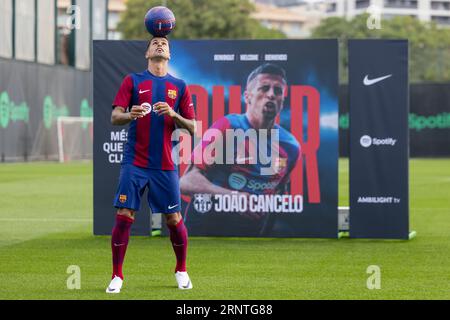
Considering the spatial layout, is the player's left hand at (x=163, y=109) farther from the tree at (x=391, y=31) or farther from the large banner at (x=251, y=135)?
the tree at (x=391, y=31)

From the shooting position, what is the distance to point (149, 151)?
32.7 ft

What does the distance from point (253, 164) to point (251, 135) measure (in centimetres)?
36

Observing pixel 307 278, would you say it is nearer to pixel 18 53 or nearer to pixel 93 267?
pixel 93 267

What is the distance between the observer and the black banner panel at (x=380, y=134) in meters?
14.5

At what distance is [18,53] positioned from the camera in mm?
44438

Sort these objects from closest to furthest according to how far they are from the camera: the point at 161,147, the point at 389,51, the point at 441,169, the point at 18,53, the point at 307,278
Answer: the point at 161,147, the point at 307,278, the point at 389,51, the point at 441,169, the point at 18,53

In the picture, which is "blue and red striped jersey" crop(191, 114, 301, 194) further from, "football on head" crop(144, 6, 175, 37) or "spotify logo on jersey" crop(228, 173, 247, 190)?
"football on head" crop(144, 6, 175, 37)

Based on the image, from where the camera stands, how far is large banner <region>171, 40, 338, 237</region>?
14.6m

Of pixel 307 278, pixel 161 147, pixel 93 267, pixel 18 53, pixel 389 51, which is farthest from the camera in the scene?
pixel 18 53

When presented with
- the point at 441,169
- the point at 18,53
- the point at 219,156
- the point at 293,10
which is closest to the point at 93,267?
the point at 219,156

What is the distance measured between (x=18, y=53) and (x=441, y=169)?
1678 centimetres

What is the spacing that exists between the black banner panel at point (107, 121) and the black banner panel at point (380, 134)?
2682mm

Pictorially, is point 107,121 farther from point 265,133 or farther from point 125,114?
point 125,114

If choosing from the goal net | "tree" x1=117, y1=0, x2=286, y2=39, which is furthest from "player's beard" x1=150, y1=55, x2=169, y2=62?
"tree" x1=117, y1=0, x2=286, y2=39
